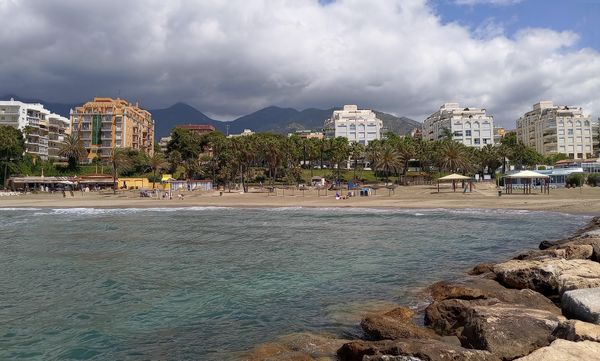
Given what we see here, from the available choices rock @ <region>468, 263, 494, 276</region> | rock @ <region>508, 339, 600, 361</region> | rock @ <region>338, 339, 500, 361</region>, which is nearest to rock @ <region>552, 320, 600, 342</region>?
rock @ <region>508, 339, 600, 361</region>

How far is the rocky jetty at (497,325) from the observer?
20.9 feet

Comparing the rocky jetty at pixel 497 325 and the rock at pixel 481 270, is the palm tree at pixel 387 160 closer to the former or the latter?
the rock at pixel 481 270

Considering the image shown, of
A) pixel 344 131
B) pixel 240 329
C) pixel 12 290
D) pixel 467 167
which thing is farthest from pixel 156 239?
pixel 344 131

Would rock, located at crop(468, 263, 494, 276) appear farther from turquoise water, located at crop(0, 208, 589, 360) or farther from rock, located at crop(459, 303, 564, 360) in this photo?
rock, located at crop(459, 303, 564, 360)

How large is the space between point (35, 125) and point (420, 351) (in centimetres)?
14182

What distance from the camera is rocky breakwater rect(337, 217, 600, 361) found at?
6.36 m

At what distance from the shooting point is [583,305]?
7836 millimetres

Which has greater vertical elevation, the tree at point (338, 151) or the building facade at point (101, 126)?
the building facade at point (101, 126)

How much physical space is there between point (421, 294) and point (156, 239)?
56.7 feet

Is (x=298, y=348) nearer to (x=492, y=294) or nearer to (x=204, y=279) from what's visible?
(x=492, y=294)

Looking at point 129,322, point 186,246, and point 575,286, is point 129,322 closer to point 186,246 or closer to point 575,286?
point 575,286

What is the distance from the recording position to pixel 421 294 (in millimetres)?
12289

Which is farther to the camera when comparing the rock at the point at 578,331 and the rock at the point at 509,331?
the rock at the point at 509,331

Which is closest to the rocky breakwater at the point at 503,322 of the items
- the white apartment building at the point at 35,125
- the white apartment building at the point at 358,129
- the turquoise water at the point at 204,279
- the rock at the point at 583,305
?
the rock at the point at 583,305
